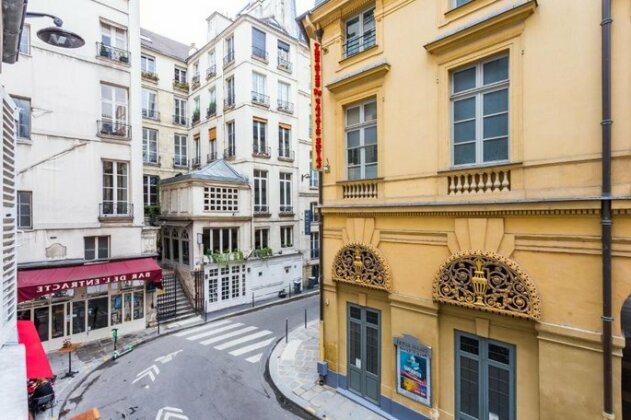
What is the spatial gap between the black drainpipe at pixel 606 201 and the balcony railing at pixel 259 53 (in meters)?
19.3

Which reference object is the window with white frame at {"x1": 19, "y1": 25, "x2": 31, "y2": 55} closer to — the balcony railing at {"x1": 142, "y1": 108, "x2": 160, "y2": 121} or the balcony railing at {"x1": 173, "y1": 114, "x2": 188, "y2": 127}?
the balcony railing at {"x1": 142, "y1": 108, "x2": 160, "y2": 121}

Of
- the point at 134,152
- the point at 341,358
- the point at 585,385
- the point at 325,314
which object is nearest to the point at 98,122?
the point at 134,152

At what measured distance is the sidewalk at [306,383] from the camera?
920cm

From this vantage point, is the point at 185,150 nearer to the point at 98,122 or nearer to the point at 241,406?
the point at 98,122

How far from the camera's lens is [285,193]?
23938 mm

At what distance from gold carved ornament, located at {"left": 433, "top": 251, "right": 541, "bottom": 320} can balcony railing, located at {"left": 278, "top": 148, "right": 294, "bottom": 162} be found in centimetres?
1750

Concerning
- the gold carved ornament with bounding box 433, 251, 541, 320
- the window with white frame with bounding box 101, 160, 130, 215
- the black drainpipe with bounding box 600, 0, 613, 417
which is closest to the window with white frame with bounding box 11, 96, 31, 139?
the window with white frame with bounding box 101, 160, 130, 215

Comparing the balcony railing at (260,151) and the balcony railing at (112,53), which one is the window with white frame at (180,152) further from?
the balcony railing at (112,53)

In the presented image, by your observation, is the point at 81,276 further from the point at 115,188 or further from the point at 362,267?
the point at 362,267

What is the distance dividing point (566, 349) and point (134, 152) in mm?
17621

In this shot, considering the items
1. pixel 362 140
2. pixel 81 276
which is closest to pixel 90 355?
pixel 81 276

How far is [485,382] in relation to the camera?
730cm

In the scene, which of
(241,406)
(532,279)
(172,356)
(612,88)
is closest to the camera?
(612,88)

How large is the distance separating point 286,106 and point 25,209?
15.8 metres
